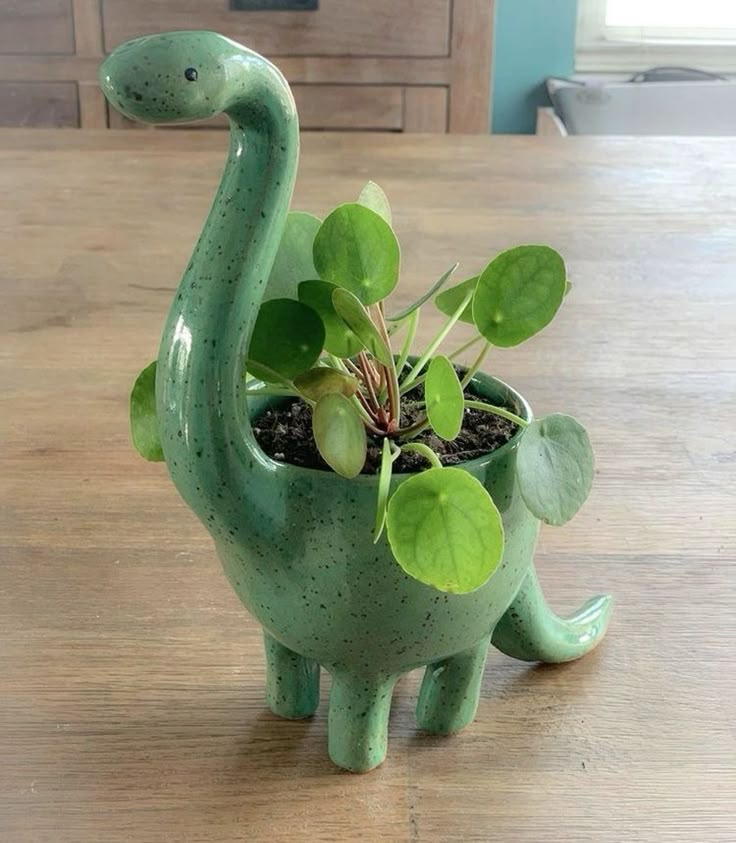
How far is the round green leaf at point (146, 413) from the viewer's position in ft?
1.44

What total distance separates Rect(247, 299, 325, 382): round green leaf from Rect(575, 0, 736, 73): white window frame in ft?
8.78

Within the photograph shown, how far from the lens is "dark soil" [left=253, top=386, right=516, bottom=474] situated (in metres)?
0.41

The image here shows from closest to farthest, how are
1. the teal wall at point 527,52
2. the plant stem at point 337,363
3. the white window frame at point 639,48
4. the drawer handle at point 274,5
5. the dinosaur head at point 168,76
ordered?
the dinosaur head at point 168,76
the plant stem at point 337,363
the drawer handle at point 274,5
the teal wall at point 527,52
the white window frame at point 639,48

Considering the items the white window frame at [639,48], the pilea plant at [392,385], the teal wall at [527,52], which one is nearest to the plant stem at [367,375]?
the pilea plant at [392,385]

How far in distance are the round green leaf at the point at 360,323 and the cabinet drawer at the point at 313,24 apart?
201 centimetres

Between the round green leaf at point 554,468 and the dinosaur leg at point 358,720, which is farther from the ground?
the round green leaf at point 554,468

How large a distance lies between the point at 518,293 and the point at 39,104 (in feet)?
7.12

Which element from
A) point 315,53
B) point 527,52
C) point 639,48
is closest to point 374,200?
point 315,53

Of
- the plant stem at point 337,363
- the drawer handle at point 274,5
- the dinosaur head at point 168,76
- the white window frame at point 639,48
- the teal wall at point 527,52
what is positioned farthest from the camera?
the white window frame at point 639,48

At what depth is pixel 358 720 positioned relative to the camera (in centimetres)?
45

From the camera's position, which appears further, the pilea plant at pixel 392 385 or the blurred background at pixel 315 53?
the blurred background at pixel 315 53

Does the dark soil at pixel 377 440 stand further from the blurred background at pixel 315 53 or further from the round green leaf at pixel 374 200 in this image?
the blurred background at pixel 315 53

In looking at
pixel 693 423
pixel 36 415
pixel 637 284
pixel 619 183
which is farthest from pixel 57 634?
pixel 619 183

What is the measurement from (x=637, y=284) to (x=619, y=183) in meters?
0.35
